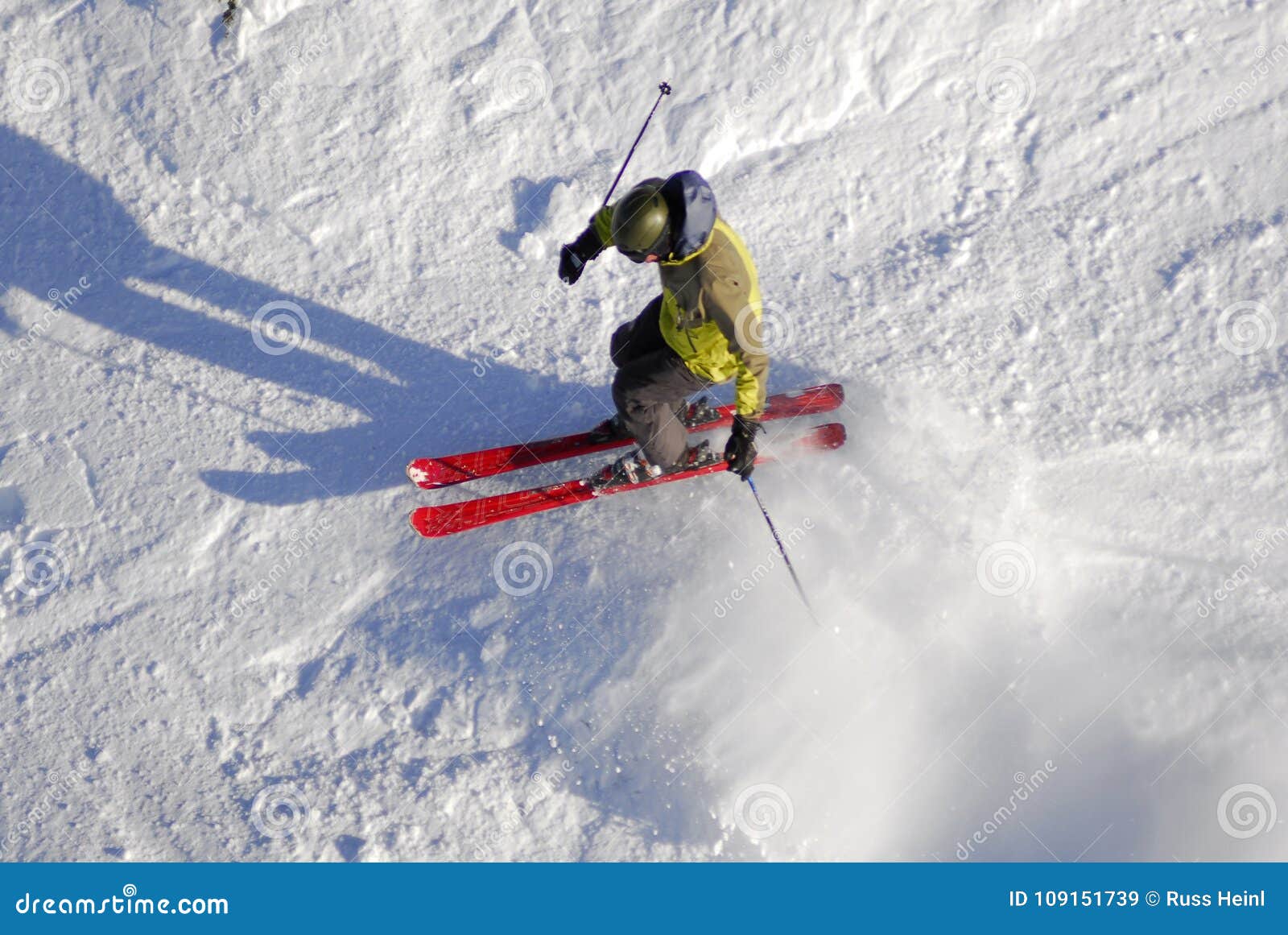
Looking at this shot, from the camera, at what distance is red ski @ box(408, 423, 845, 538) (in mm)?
5410

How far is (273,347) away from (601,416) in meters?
2.27

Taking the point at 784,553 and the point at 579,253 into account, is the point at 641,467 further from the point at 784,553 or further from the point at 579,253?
the point at 579,253

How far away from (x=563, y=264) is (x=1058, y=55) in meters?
4.20

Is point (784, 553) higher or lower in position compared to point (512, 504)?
lower

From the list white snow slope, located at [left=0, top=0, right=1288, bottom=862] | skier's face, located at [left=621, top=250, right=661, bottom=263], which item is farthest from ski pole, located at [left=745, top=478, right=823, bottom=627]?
skier's face, located at [left=621, top=250, right=661, bottom=263]

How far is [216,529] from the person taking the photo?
5527 millimetres

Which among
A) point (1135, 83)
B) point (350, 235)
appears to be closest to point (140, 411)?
point (350, 235)

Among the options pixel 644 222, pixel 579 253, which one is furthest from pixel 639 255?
pixel 579 253

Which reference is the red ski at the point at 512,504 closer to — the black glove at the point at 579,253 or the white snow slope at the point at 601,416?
the white snow slope at the point at 601,416

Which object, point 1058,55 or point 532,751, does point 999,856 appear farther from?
point 1058,55

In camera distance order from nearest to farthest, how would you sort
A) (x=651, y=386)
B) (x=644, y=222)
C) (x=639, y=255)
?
(x=644, y=222)
(x=639, y=255)
(x=651, y=386)

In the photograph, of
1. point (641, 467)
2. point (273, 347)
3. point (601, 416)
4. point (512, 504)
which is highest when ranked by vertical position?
point (273, 347)

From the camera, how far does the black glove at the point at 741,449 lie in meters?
4.41

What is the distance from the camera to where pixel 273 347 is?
19.1 feet
